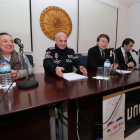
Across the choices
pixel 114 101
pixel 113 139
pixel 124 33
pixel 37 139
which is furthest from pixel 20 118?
pixel 124 33

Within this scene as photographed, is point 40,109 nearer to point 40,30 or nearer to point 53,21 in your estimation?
point 40,30

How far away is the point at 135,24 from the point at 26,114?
12.7 feet

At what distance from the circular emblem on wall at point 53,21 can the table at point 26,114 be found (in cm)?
179

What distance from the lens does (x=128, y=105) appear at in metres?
1.04

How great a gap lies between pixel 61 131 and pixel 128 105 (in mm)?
726

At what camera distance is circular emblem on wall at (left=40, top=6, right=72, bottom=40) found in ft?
6.83

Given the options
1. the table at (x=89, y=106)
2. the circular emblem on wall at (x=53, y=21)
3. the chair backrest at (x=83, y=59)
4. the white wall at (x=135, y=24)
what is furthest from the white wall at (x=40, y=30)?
the white wall at (x=135, y=24)

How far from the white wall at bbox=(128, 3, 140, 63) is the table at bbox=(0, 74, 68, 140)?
3.47 m

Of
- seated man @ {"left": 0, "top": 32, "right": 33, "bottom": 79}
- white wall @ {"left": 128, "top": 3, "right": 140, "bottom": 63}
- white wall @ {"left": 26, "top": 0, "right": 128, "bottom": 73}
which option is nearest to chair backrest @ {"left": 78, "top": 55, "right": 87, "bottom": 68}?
white wall @ {"left": 26, "top": 0, "right": 128, "bottom": 73}

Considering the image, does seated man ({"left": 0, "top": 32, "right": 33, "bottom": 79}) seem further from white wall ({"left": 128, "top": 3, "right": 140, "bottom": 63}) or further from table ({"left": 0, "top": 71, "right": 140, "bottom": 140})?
white wall ({"left": 128, "top": 3, "right": 140, "bottom": 63})

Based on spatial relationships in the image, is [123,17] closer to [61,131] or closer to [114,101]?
[114,101]

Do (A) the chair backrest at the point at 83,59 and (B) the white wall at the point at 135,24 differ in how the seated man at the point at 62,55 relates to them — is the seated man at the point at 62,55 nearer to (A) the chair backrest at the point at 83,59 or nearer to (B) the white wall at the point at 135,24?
(A) the chair backrest at the point at 83,59

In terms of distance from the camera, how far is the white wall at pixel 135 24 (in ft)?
10.2

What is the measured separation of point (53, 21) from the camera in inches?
85.5
